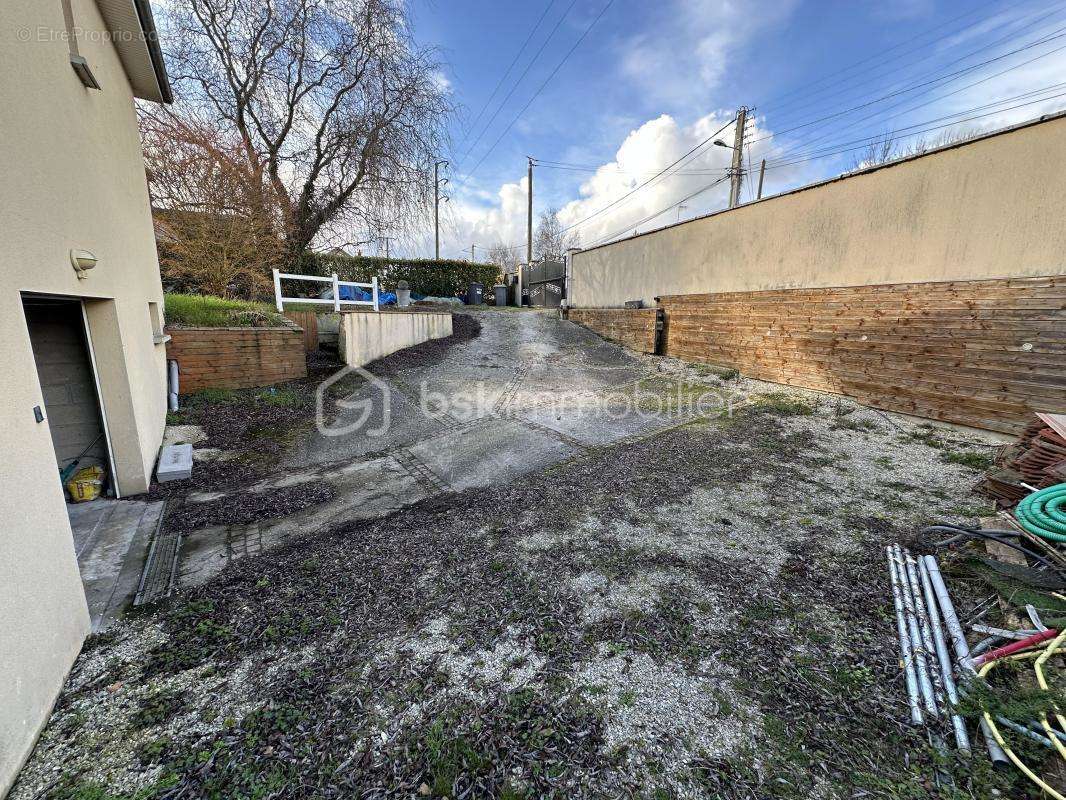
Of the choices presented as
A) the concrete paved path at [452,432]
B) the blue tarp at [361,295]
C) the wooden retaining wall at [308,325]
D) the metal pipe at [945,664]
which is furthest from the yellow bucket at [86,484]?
the blue tarp at [361,295]

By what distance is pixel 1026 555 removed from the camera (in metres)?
2.29

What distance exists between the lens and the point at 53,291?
2.26 meters

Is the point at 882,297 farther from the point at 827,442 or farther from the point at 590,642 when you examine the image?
the point at 590,642

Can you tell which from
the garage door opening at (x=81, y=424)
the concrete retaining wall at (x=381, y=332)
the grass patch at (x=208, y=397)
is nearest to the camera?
the garage door opening at (x=81, y=424)

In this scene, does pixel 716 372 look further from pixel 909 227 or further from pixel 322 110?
pixel 322 110

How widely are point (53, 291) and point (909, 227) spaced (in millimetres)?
8456

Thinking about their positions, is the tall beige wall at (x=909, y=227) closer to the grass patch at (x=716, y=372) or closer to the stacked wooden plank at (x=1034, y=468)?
the grass patch at (x=716, y=372)

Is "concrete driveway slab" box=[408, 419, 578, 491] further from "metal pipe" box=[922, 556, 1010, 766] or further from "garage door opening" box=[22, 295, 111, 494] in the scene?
"metal pipe" box=[922, 556, 1010, 766]

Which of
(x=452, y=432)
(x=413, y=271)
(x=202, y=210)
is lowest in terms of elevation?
(x=452, y=432)

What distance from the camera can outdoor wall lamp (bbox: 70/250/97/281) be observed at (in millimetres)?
2561

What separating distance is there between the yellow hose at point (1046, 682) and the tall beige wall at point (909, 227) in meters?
4.67


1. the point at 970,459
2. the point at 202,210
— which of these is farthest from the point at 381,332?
Answer: the point at 970,459

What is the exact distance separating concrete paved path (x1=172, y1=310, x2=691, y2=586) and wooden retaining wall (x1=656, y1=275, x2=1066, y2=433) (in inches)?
83.4

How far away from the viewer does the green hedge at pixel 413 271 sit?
11.7 metres
